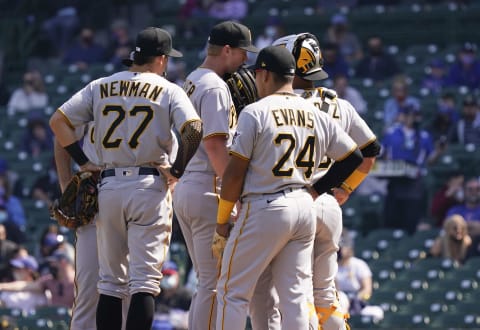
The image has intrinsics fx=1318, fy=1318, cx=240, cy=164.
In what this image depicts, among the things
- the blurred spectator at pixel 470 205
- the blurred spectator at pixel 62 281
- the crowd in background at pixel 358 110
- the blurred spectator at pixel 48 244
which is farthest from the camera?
the blurred spectator at pixel 48 244

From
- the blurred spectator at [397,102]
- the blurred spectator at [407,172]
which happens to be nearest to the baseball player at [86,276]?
the blurred spectator at [407,172]

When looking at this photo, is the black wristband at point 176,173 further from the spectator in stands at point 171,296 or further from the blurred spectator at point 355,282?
the blurred spectator at point 355,282

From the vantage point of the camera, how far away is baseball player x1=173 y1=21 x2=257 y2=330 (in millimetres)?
7574

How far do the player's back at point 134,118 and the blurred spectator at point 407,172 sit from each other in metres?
7.36

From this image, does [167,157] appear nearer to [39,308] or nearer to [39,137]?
[39,308]

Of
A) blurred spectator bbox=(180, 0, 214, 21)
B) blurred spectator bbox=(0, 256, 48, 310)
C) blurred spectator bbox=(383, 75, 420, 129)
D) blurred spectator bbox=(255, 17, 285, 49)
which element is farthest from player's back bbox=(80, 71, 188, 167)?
blurred spectator bbox=(180, 0, 214, 21)

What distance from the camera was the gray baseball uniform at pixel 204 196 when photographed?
24.9 ft

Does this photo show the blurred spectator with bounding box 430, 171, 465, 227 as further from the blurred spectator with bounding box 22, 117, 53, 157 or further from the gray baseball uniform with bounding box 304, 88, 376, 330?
the gray baseball uniform with bounding box 304, 88, 376, 330

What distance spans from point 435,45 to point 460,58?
1703 millimetres

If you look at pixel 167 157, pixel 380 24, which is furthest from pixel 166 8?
pixel 167 157

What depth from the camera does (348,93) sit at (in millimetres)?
16109

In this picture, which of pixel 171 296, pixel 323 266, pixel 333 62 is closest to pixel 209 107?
pixel 323 266

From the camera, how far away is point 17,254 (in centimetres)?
1348

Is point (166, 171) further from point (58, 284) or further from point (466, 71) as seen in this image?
point (466, 71)
